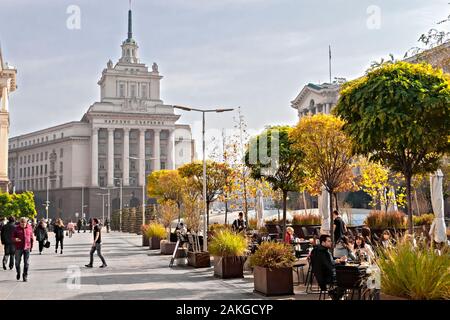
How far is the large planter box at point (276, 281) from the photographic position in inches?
535

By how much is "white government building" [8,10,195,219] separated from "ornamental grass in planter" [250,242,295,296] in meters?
109

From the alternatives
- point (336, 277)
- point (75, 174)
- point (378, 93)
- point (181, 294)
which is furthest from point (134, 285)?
point (75, 174)

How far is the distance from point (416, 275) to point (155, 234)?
25063 mm

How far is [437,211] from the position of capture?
20031 mm

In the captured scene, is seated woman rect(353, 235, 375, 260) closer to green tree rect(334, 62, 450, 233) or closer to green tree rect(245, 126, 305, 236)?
green tree rect(334, 62, 450, 233)

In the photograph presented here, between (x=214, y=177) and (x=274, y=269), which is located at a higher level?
(x=214, y=177)

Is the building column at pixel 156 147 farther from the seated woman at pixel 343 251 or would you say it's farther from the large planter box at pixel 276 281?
the large planter box at pixel 276 281

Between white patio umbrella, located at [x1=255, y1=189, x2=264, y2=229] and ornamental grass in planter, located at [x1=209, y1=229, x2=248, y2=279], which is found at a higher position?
white patio umbrella, located at [x1=255, y1=189, x2=264, y2=229]

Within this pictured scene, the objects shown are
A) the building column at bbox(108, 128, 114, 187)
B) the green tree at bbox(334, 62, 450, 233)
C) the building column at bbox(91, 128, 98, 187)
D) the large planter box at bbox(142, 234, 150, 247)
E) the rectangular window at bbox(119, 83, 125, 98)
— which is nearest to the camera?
the green tree at bbox(334, 62, 450, 233)

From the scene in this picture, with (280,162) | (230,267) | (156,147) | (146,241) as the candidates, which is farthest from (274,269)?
(156,147)

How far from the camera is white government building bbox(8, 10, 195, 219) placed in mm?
122750

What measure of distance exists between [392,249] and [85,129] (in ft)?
404

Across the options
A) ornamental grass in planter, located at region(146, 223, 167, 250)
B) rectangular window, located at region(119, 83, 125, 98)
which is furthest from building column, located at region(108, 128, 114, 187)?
ornamental grass in planter, located at region(146, 223, 167, 250)

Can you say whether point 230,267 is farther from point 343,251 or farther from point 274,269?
point 343,251
